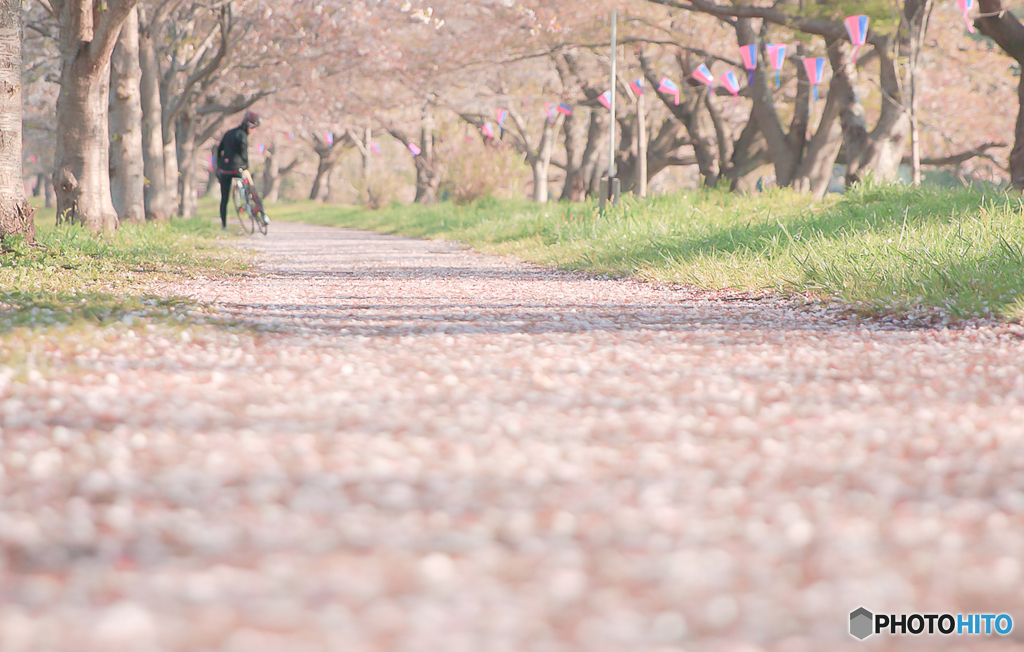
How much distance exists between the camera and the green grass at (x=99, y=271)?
4.98m

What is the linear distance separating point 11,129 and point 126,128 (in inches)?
255

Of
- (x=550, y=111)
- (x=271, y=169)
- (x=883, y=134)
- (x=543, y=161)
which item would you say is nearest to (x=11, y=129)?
(x=883, y=134)

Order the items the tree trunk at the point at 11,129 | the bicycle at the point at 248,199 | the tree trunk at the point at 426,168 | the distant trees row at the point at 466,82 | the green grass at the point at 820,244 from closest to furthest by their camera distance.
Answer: the green grass at the point at 820,244 → the tree trunk at the point at 11,129 → the distant trees row at the point at 466,82 → the bicycle at the point at 248,199 → the tree trunk at the point at 426,168

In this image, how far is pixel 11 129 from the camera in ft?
27.6

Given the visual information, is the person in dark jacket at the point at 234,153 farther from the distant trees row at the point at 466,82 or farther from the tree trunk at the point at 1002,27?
the tree trunk at the point at 1002,27

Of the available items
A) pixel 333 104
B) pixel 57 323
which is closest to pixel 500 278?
pixel 57 323

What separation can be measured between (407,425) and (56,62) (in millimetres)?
22779

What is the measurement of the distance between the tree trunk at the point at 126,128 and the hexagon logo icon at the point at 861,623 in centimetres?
1467

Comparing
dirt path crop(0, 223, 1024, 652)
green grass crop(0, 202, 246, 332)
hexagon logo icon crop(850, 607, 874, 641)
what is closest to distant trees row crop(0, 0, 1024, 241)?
green grass crop(0, 202, 246, 332)

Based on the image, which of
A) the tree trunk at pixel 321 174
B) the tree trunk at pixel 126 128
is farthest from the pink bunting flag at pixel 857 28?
the tree trunk at pixel 321 174

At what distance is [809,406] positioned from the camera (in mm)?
3418

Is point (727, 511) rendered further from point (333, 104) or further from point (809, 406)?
point (333, 104)

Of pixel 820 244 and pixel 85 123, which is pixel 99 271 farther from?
pixel 820 244

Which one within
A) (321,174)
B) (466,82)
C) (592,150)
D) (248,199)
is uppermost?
(466,82)
